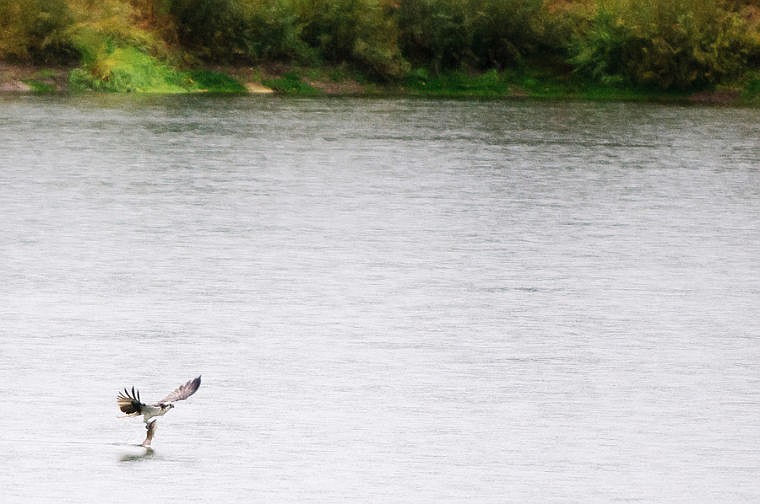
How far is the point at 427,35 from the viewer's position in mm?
72750

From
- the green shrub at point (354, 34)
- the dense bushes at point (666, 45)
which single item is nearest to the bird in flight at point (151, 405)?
the green shrub at point (354, 34)

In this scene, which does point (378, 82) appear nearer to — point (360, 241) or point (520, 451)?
point (360, 241)

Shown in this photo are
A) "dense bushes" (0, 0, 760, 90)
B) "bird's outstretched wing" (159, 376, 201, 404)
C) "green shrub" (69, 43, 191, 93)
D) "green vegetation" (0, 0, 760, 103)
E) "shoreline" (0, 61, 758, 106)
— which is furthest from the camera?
"shoreline" (0, 61, 758, 106)


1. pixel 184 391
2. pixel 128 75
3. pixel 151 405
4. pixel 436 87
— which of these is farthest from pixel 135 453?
pixel 436 87

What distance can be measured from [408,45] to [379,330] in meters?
57.6

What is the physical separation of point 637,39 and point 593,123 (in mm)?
21433

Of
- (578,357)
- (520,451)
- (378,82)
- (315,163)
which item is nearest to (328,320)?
(578,357)

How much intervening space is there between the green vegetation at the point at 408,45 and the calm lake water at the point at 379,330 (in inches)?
1187

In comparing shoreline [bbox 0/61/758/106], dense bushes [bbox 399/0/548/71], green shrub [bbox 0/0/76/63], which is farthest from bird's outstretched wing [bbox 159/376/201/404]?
dense bushes [bbox 399/0/548/71]

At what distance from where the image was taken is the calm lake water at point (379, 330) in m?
12.2

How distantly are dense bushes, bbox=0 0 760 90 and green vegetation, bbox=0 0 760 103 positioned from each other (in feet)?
0.20

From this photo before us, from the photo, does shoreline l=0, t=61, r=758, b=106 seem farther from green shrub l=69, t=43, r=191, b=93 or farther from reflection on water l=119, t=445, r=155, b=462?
reflection on water l=119, t=445, r=155, b=462

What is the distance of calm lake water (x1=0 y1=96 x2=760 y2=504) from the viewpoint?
40.0 feet

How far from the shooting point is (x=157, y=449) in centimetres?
1253
